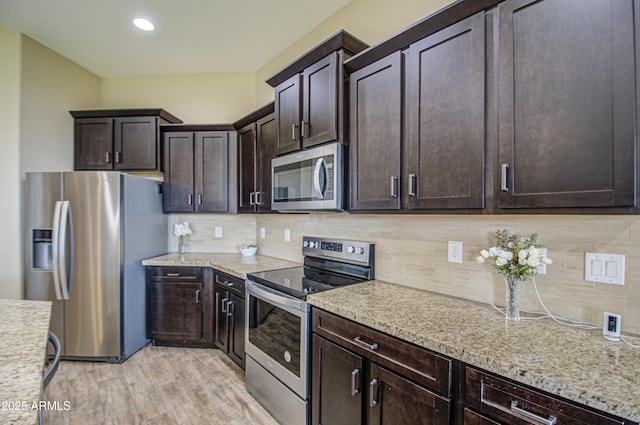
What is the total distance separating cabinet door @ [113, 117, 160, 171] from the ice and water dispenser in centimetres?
95

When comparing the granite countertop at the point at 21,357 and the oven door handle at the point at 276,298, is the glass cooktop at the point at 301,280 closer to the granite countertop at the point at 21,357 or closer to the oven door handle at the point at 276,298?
the oven door handle at the point at 276,298

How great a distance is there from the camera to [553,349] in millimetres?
1047

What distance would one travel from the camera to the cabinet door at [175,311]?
297 centimetres

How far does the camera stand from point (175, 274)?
118 inches

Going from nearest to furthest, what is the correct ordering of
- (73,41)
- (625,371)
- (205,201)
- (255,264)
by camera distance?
(625,371) < (255,264) < (73,41) < (205,201)

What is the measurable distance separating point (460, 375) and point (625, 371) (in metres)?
0.46

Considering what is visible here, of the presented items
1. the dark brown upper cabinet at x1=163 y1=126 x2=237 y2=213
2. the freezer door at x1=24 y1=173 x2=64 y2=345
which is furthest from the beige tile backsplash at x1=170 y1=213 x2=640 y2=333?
the freezer door at x1=24 y1=173 x2=64 y2=345

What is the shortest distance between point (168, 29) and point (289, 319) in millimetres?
2800

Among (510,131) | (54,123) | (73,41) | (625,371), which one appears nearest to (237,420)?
(625,371)

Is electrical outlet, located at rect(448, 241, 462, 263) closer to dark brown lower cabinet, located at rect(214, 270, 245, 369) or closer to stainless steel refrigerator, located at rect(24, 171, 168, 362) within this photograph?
dark brown lower cabinet, located at rect(214, 270, 245, 369)

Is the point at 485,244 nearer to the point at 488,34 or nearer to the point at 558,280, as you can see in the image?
the point at 558,280

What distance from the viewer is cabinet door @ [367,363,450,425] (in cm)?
112

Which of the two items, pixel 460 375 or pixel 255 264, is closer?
pixel 460 375

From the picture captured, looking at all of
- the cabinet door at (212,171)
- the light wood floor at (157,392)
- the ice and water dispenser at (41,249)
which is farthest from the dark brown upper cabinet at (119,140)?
the light wood floor at (157,392)
